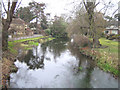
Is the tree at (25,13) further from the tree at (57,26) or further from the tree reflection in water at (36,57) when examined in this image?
the tree at (57,26)

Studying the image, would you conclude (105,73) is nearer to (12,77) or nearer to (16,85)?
(16,85)

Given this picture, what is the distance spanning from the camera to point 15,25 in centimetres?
1516

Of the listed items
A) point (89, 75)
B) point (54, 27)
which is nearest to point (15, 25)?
point (89, 75)

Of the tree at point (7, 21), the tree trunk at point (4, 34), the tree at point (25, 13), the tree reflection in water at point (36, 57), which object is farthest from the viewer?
the tree at point (25, 13)

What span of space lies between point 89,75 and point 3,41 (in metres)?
9.85

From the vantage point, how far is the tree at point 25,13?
11.6m

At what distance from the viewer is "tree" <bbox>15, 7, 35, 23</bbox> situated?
38.0 feet

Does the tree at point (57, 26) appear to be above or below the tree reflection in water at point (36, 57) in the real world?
above

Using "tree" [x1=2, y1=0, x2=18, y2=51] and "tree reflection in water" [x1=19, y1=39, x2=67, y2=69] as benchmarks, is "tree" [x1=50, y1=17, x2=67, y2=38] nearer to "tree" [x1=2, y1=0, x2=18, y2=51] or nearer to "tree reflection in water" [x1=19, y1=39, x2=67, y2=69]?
"tree reflection in water" [x1=19, y1=39, x2=67, y2=69]

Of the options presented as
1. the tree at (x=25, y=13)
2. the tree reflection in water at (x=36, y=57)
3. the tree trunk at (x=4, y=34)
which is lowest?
the tree reflection in water at (x=36, y=57)

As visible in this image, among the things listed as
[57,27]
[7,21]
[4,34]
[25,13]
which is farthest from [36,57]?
[57,27]

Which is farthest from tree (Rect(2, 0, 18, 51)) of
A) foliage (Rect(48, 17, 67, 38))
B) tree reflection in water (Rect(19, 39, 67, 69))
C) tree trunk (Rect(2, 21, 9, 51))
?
foliage (Rect(48, 17, 67, 38))

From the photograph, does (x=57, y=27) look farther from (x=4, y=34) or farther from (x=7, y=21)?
(x=7, y=21)

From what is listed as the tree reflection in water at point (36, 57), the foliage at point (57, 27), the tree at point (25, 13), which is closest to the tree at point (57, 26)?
the foliage at point (57, 27)
